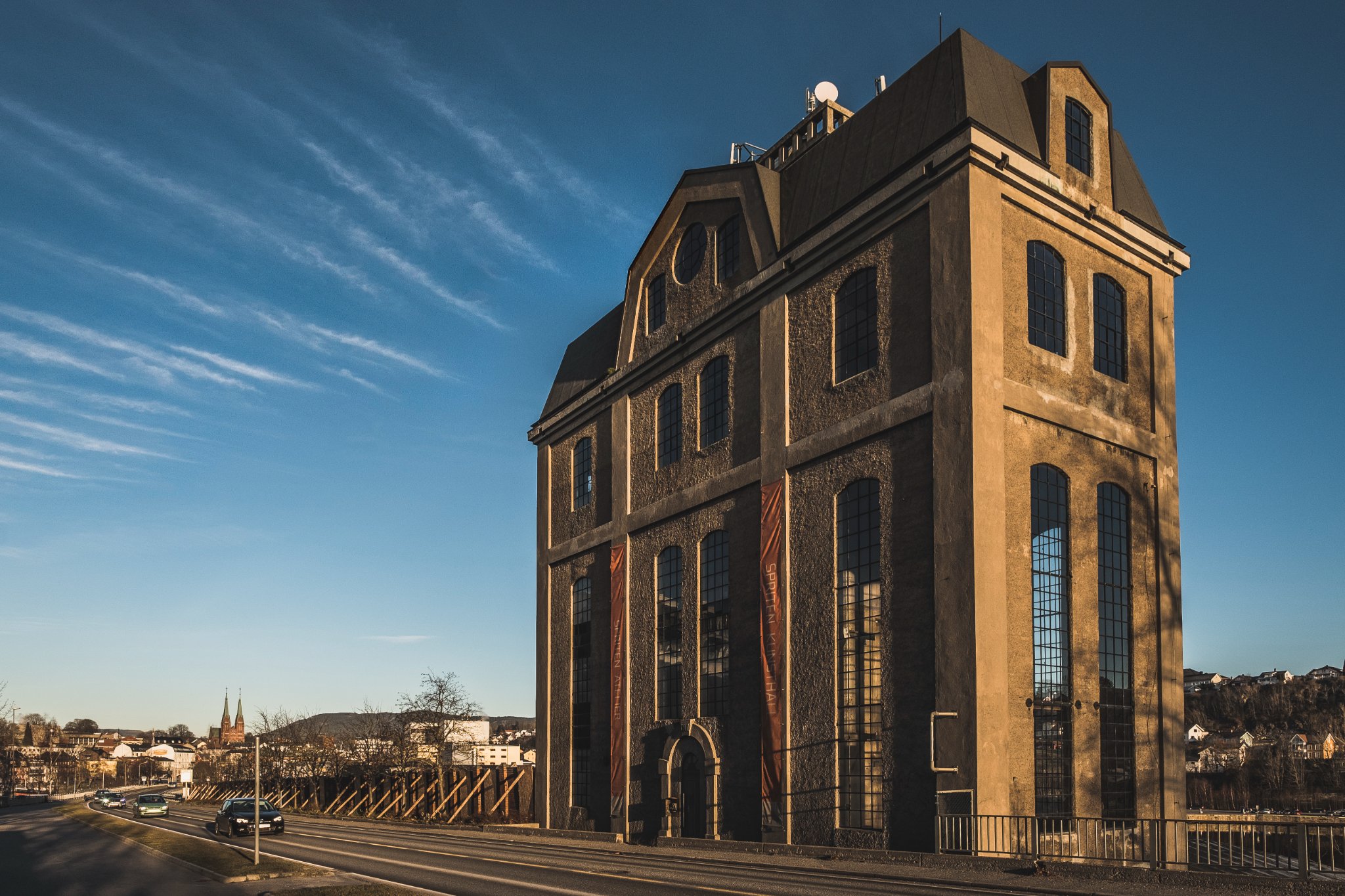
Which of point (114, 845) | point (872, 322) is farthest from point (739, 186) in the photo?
point (114, 845)

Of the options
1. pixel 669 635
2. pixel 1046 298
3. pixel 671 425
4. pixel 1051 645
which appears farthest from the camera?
pixel 671 425

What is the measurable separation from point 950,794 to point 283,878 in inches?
504

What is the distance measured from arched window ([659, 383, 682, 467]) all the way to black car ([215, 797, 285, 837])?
1720 cm

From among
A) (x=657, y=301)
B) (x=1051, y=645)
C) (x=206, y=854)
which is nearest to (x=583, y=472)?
(x=657, y=301)

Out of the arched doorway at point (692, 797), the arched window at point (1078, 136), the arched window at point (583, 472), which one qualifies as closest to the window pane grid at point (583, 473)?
the arched window at point (583, 472)

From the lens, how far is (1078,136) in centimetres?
2864

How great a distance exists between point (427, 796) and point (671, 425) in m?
29.4

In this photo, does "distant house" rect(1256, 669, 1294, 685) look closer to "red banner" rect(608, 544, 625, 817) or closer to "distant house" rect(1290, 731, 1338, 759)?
"distant house" rect(1290, 731, 1338, 759)

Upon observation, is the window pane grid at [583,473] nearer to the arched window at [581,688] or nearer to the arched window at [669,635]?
the arched window at [581,688]

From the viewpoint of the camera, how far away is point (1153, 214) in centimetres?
3073

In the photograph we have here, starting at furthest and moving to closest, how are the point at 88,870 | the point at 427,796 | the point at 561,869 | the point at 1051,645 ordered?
the point at 427,796 → the point at 1051,645 → the point at 88,870 → the point at 561,869

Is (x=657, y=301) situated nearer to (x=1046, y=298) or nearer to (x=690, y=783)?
(x=1046, y=298)

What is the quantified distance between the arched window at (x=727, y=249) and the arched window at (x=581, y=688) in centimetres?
1346

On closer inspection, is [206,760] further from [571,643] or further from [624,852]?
[624,852]
